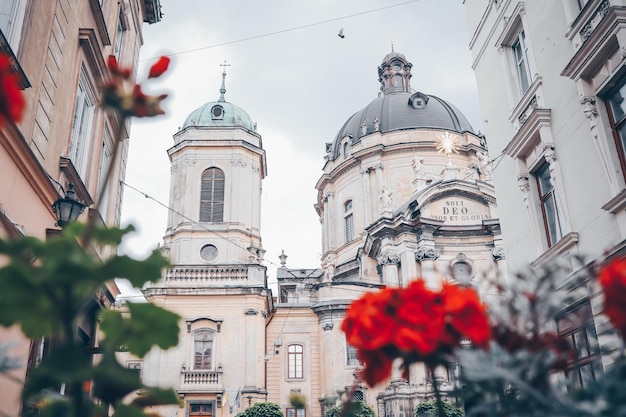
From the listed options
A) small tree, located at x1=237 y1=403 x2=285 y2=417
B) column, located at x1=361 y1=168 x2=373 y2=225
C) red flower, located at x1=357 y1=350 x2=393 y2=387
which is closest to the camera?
red flower, located at x1=357 y1=350 x2=393 y2=387

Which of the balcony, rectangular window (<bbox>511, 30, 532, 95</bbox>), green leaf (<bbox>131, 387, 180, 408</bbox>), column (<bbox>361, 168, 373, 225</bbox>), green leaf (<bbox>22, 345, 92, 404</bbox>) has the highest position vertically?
column (<bbox>361, 168, 373, 225</bbox>)

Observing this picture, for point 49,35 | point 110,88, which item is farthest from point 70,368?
point 49,35

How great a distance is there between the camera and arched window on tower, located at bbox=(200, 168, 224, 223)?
112 feet

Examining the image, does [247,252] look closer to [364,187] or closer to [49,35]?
[364,187]

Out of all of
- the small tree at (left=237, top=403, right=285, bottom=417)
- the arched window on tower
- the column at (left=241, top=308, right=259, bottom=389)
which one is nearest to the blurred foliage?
the small tree at (left=237, top=403, right=285, bottom=417)

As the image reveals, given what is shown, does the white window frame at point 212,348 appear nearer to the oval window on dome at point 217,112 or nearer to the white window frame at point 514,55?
the oval window on dome at point 217,112

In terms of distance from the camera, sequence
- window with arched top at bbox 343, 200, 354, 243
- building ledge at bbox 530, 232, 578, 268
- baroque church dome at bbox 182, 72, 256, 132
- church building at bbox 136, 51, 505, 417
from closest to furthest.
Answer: building ledge at bbox 530, 232, 578, 268
church building at bbox 136, 51, 505, 417
baroque church dome at bbox 182, 72, 256, 132
window with arched top at bbox 343, 200, 354, 243

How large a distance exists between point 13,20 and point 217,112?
1203 inches

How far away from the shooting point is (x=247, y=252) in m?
33.0

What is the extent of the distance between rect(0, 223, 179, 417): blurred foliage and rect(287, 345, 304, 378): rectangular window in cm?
3146

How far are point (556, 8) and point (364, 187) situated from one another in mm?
31118

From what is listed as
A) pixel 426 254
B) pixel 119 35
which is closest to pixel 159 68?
pixel 119 35

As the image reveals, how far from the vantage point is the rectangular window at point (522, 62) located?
1237 centimetres

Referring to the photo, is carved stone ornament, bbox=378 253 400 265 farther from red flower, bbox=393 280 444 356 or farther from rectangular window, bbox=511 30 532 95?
red flower, bbox=393 280 444 356
